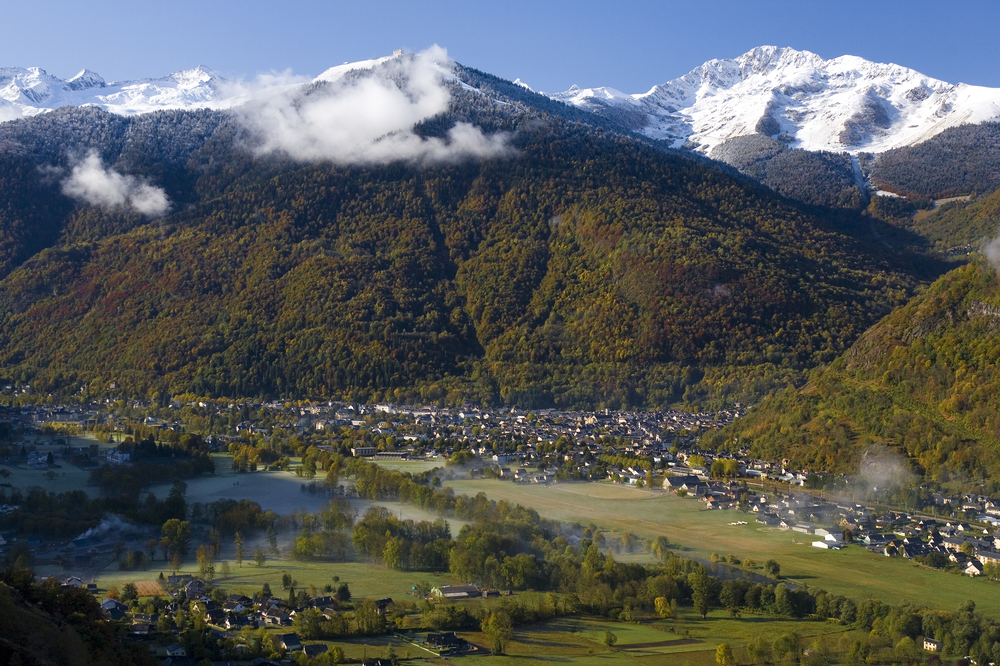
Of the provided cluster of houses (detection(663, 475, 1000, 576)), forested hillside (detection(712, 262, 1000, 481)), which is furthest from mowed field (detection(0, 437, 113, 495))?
forested hillside (detection(712, 262, 1000, 481))

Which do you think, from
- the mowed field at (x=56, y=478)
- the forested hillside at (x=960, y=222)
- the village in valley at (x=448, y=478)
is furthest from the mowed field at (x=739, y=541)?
the forested hillside at (x=960, y=222)

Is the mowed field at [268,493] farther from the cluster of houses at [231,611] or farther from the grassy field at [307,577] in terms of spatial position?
the cluster of houses at [231,611]

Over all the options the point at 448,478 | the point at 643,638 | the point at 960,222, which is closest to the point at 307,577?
the point at 643,638

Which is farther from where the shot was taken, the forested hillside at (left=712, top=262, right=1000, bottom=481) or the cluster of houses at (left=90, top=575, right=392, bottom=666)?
the forested hillside at (left=712, top=262, right=1000, bottom=481)

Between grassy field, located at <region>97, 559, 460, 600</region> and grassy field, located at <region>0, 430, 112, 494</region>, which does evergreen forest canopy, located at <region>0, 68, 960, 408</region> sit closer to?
grassy field, located at <region>0, 430, 112, 494</region>

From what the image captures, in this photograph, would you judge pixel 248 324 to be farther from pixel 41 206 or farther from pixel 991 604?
pixel 991 604

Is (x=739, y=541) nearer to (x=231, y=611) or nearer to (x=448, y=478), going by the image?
(x=448, y=478)
